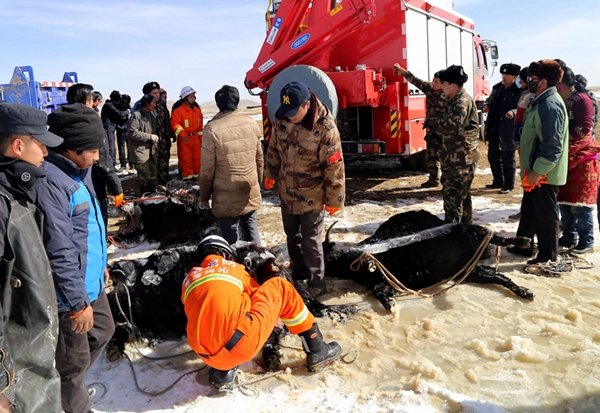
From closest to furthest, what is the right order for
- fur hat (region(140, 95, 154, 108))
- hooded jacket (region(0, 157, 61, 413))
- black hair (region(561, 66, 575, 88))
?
1. hooded jacket (region(0, 157, 61, 413))
2. black hair (region(561, 66, 575, 88))
3. fur hat (region(140, 95, 154, 108))

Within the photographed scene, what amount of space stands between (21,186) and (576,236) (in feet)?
15.4

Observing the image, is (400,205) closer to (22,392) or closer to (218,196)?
(218,196)

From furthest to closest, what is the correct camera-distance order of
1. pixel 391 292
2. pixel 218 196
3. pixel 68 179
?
pixel 218 196, pixel 391 292, pixel 68 179

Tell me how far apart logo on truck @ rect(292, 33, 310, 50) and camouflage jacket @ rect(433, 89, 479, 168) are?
3.04 metres

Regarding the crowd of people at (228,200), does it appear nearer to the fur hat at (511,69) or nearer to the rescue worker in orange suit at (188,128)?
the fur hat at (511,69)

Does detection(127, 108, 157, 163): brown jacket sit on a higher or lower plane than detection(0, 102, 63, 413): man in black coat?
higher

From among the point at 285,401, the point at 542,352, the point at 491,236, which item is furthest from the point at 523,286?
the point at 285,401

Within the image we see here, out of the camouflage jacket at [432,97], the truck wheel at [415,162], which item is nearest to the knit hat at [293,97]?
the camouflage jacket at [432,97]

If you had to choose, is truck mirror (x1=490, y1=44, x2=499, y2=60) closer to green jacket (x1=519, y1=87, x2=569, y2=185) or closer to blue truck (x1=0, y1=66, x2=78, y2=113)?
green jacket (x1=519, y1=87, x2=569, y2=185)

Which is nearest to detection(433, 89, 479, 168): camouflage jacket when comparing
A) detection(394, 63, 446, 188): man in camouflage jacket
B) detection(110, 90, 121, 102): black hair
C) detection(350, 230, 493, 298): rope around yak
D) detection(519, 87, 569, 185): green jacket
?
detection(394, 63, 446, 188): man in camouflage jacket

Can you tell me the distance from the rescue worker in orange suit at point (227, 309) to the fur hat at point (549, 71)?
111 inches

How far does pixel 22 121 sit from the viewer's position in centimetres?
184

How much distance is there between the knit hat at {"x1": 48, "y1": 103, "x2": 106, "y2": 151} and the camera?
231cm

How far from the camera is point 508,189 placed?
23.5 feet
